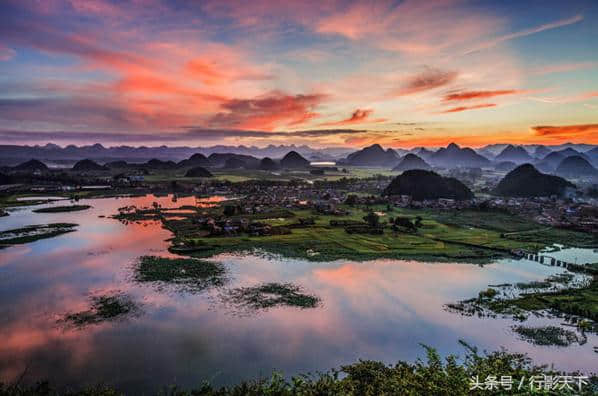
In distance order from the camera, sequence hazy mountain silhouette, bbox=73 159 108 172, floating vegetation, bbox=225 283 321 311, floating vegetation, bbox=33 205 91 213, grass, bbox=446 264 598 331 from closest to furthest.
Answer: grass, bbox=446 264 598 331
floating vegetation, bbox=225 283 321 311
floating vegetation, bbox=33 205 91 213
hazy mountain silhouette, bbox=73 159 108 172

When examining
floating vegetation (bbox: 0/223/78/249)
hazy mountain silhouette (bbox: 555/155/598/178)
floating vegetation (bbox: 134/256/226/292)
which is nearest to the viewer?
floating vegetation (bbox: 134/256/226/292)

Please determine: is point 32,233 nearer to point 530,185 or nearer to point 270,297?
point 270,297

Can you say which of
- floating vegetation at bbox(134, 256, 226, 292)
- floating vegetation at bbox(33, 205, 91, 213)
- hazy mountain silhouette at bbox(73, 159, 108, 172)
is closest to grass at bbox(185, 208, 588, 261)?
floating vegetation at bbox(134, 256, 226, 292)

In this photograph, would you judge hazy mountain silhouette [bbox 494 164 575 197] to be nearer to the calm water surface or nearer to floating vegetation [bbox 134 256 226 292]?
the calm water surface

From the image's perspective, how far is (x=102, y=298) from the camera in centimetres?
2122

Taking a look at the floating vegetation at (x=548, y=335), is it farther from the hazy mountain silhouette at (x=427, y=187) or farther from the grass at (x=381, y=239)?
the hazy mountain silhouette at (x=427, y=187)

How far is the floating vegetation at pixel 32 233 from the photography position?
33.3 metres

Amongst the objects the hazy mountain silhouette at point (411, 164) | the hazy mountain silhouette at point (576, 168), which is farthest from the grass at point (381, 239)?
the hazy mountain silhouette at point (411, 164)

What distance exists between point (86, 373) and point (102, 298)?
25.9ft

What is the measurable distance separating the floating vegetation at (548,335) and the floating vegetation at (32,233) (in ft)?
134

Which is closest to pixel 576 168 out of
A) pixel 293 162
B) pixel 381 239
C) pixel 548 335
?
pixel 293 162

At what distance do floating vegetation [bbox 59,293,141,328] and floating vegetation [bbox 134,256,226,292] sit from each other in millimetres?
2866

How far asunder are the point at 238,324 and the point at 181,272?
367 inches

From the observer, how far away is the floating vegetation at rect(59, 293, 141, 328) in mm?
18344
